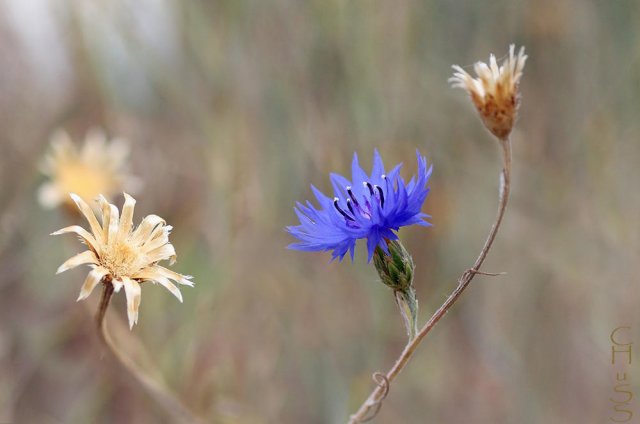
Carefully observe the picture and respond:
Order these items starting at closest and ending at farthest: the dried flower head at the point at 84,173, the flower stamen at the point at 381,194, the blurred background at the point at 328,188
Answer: the flower stamen at the point at 381,194, the dried flower head at the point at 84,173, the blurred background at the point at 328,188

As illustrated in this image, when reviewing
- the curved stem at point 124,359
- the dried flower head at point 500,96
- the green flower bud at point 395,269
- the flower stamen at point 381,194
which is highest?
the dried flower head at point 500,96

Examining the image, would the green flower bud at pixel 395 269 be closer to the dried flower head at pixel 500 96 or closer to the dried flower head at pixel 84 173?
the dried flower head at pixel 500 96

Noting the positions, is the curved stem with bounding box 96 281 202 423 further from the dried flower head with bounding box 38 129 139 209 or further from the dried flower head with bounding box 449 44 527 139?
the dried flower head with bounding box 38 129 139 209

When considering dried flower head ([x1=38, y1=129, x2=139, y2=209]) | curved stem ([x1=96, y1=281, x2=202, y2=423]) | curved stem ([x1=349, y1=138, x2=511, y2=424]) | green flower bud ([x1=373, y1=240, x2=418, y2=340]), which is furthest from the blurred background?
curved stem ([x1=349, y1=138, x2=511, y2=424])

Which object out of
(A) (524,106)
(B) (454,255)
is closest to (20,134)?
(B) (454,255)

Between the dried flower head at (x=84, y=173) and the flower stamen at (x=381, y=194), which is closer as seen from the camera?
the flower stamen at (x=381, y=194)

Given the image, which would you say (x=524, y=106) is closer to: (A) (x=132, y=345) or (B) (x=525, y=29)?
(B) (x=525, y=29)

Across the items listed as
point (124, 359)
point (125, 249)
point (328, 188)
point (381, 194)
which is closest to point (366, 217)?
point (381, 194)

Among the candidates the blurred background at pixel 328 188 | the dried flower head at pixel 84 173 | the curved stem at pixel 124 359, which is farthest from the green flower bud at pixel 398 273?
the dried flower head at pixel 84 173

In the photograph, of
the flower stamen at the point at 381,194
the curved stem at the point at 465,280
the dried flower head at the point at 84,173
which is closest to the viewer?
the curved stem at the point at 465,280
